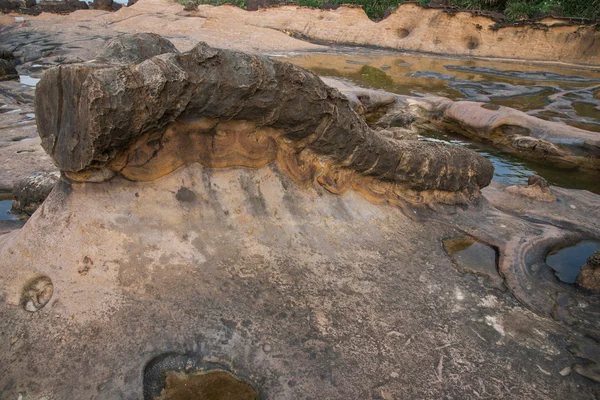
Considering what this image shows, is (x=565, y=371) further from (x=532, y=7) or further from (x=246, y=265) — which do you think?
(x=532, y=7)

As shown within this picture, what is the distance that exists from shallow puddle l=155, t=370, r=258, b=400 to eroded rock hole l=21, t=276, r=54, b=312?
0.70 m

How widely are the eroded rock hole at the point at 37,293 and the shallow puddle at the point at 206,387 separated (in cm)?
70

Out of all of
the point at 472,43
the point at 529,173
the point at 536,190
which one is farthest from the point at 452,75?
the point at 536,190

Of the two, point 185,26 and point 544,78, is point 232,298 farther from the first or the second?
point 185,26

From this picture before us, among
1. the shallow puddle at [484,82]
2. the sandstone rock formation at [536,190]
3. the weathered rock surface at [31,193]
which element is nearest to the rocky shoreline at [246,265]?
the sandstone rock formation at [536,190]

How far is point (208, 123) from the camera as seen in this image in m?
2.21

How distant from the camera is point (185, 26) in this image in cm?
1752

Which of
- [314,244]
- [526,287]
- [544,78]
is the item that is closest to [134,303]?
[314,244]

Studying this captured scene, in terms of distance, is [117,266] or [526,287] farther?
[526,287]

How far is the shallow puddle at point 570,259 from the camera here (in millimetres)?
2854

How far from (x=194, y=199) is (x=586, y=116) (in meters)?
7.74

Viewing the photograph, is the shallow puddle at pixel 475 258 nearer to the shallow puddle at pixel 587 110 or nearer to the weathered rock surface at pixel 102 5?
the shallow puddle at pixel 587 110

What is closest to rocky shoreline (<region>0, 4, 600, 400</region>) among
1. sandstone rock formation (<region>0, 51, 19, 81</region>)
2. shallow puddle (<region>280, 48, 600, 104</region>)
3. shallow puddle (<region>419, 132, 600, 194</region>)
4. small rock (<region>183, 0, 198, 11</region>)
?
shallow puddle (<region>419, 132, 600, 194</region>)

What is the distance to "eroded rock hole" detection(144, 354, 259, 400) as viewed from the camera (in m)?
1.73
